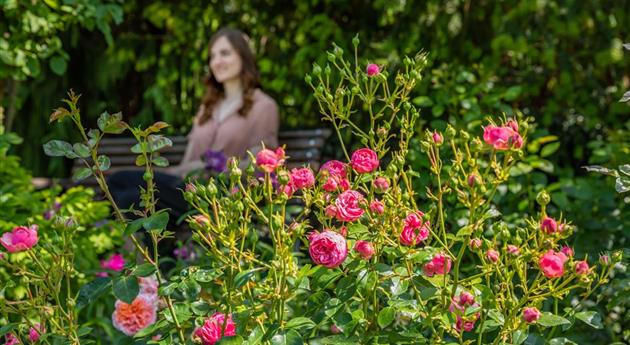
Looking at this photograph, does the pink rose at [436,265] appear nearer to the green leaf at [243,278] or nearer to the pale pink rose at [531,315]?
the pale pink rose at [531,315]

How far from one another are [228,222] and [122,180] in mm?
2521

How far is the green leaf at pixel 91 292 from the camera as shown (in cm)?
163

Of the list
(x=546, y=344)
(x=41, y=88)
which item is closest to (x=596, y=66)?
(x=41, y=88)

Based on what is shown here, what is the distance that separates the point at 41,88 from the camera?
567cm

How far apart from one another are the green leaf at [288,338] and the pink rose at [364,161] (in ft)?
0.97

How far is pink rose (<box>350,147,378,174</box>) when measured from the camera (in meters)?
1.65

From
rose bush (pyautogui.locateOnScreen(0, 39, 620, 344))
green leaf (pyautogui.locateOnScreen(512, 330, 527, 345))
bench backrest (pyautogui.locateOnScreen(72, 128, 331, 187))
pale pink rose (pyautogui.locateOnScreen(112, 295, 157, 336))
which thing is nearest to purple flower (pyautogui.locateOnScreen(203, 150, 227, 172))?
bench backrest (pyautogui.locateOnScreen(72, 128, 331, 187))

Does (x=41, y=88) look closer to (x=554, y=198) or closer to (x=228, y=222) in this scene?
(x=554, y=198)

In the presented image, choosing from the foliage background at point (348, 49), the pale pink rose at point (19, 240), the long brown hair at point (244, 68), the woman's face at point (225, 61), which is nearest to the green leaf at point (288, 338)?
the pale pink rose at point (19, 240)

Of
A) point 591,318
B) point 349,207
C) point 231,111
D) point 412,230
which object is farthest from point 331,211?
point 231,111

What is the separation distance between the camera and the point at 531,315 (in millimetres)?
1568

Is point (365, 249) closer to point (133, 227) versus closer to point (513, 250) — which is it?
point (513, 250)

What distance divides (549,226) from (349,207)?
31 centimetres

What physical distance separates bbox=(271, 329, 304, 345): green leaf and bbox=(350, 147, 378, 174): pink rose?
295 millimetres
